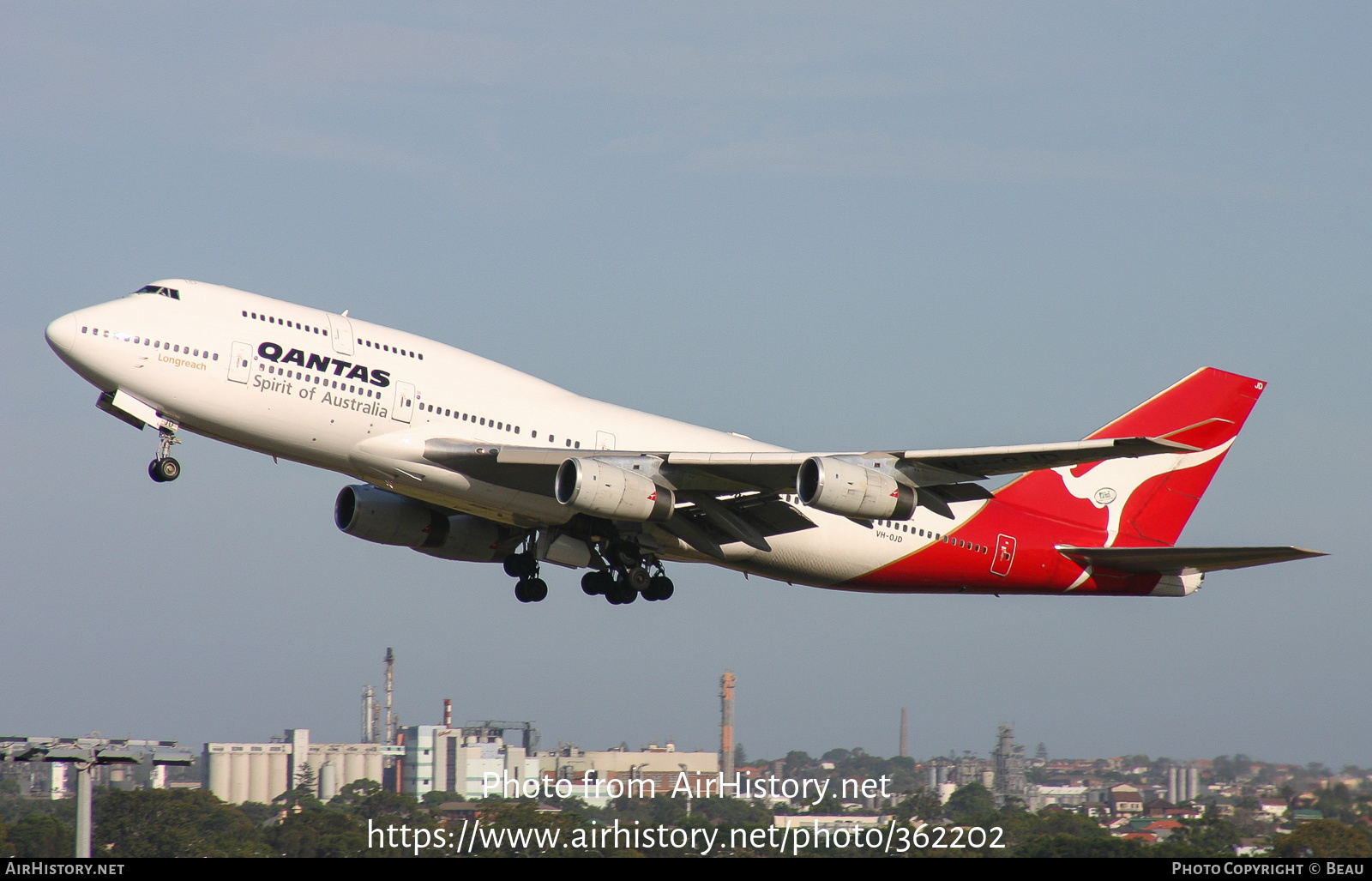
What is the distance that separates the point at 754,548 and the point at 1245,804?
596 inches

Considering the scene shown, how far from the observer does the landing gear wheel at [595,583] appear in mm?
33094

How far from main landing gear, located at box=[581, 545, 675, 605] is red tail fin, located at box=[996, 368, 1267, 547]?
9.69 metres

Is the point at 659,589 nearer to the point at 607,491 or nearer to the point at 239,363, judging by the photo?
the point at 607,491

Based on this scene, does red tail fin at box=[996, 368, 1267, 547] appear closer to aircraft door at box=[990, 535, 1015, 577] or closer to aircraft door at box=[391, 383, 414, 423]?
aircraft door at box=[990, 535, 1015, 577]

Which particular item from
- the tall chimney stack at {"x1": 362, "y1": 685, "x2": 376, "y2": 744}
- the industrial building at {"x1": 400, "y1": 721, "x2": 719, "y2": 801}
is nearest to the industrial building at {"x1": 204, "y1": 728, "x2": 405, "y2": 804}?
the industrial building at {"x1": 400, "y1": 721, "x2": 719, "y2": 801}

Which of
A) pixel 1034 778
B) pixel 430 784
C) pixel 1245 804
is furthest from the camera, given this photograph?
pixel 430 784

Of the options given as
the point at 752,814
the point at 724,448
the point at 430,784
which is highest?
the point at 724,448

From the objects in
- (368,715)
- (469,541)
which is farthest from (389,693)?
(469,541)

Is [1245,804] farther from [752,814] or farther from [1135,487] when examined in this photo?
[752,814]

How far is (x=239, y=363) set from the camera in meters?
28.2

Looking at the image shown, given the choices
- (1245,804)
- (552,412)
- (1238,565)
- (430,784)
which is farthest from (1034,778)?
(430,784)

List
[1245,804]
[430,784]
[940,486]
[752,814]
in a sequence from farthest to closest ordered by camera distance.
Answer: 1. [430,784]
2. [752,814]
3. [1245,804]
4. [940,486]

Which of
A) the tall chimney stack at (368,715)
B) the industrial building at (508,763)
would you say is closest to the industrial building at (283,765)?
the industrial building at (508,763)

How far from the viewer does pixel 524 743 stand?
111m
